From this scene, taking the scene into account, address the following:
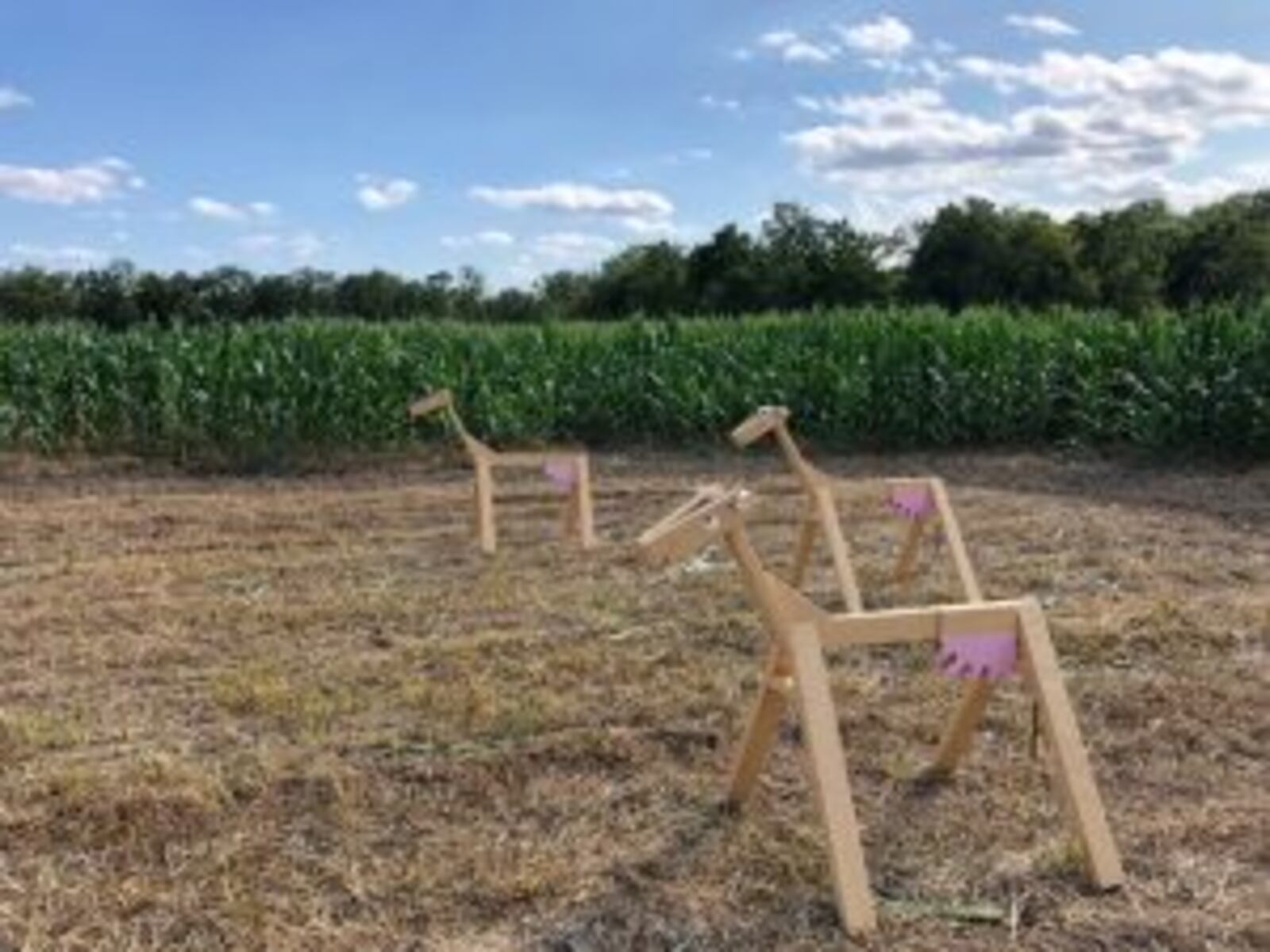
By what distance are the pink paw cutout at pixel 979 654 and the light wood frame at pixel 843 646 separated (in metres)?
0.02

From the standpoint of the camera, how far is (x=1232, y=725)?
604cm

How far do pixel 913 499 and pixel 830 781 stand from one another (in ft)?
12.4

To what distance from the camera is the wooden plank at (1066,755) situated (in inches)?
175

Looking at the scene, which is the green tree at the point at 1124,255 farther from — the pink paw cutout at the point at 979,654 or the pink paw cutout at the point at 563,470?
the pink paw cutout at the point at 979,654

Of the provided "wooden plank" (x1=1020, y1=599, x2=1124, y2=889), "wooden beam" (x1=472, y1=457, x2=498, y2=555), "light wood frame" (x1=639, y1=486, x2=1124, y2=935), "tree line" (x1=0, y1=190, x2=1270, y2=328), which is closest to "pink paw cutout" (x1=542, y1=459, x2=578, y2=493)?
"wooden beam" (x1=472, y1=457, x2=498, y2=555)

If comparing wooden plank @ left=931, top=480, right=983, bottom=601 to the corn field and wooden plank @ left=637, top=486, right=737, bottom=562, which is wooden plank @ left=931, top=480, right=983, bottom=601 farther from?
the corn field

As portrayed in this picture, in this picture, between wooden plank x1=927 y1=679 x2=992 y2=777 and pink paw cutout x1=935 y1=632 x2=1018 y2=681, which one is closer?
pink paw cutout x1=935 y1=632 x2=1018 y2=681

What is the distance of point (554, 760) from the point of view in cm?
554

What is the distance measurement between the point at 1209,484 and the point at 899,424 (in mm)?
3895

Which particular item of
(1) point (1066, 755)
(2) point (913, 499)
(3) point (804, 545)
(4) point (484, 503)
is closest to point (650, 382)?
(4) point (484, 503)

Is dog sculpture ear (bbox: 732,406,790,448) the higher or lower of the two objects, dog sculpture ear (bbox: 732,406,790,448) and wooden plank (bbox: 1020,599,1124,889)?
the higher

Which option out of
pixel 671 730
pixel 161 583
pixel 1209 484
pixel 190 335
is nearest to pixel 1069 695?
pixel 671 730

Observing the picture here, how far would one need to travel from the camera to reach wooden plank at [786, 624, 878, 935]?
13.7ft

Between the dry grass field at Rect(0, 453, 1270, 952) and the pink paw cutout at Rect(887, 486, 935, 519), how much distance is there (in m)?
0.90
